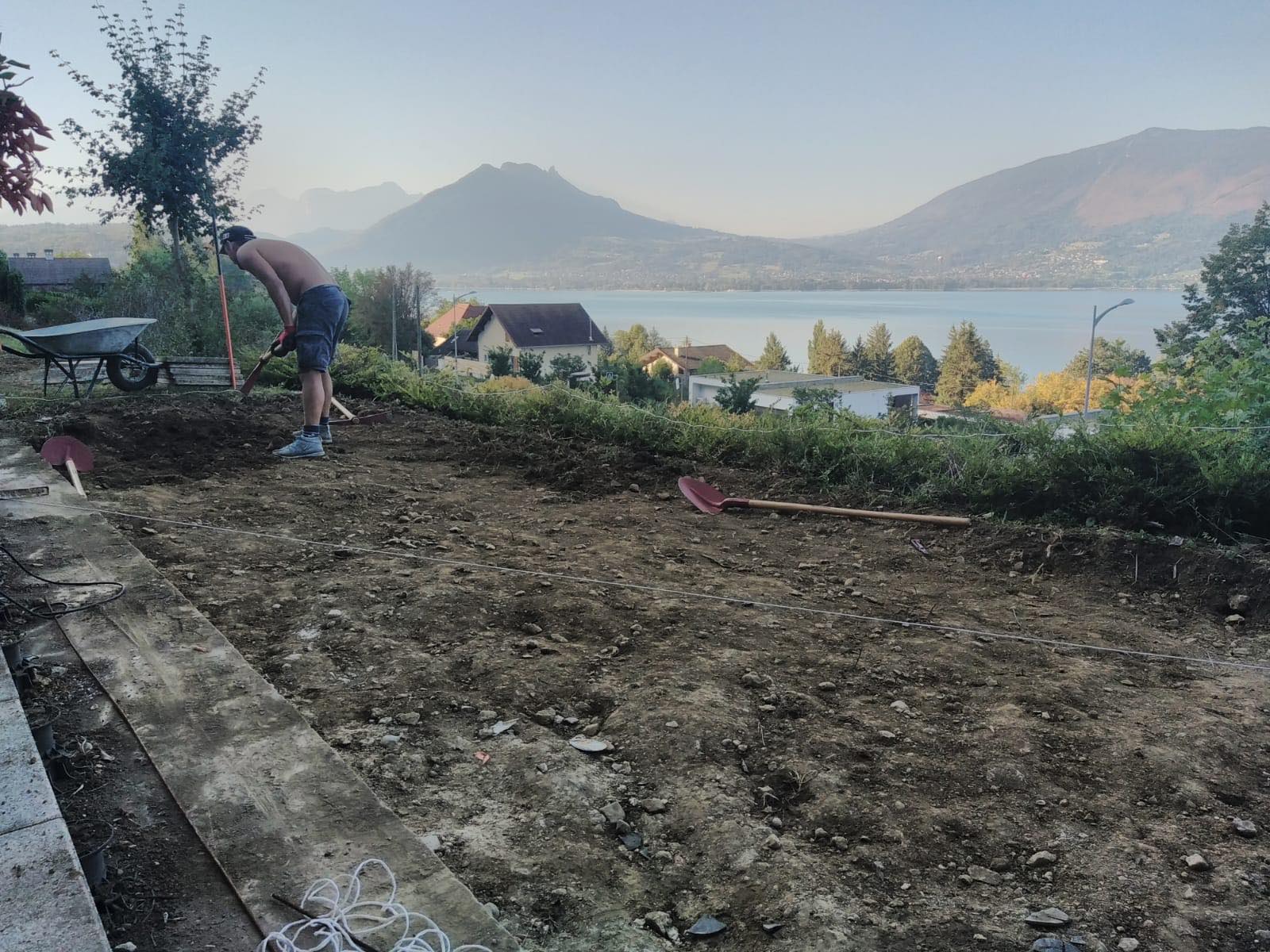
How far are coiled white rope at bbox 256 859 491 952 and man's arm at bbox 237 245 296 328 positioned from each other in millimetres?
4606

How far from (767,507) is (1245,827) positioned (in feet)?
9.05

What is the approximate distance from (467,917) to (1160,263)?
8794 cm

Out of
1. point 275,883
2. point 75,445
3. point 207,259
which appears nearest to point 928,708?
point 275,883

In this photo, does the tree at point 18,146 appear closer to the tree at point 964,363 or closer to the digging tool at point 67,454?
the digging tool at point 67,454

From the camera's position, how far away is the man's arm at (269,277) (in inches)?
204

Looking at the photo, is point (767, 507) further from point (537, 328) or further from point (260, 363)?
point (537, 328)

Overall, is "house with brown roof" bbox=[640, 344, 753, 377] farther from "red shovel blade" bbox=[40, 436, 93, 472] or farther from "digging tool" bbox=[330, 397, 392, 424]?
"red shovel blade" bbox=[40, 436, 93, 472]

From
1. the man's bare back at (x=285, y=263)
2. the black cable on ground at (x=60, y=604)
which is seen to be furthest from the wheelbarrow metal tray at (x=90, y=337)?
the black cable on ground at (x=60, y=604)

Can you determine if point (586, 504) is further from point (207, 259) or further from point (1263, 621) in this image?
point (207, 259)

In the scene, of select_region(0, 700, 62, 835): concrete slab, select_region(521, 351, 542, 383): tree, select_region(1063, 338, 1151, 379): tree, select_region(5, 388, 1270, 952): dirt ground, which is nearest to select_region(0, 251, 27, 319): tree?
select_region(521, 351, 542, 383): tree

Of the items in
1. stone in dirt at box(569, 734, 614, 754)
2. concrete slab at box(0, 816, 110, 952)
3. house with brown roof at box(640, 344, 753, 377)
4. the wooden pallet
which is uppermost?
the wooden pallet

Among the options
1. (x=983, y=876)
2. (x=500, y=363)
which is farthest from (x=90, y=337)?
(x=500, y=363)

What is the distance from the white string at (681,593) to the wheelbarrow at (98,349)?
3.43 meters

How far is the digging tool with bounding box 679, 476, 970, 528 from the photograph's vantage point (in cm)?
400
